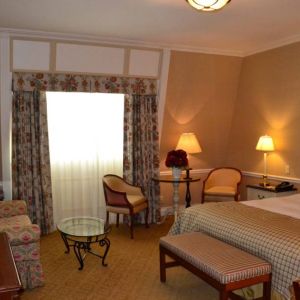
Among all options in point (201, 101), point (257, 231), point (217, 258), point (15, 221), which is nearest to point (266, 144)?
point (201, 101)

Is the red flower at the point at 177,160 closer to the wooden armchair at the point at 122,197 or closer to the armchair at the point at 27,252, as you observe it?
the wooden armchair at the point at 122,197

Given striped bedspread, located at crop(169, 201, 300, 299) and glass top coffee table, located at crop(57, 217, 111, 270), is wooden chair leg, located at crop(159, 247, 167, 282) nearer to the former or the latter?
striped bedspread, located at crop(169, 201, 300, 299)

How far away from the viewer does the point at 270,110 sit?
238 inches

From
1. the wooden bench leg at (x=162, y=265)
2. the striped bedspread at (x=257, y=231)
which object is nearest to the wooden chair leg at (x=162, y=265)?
the wooden bench leg at (x=162, y=265)

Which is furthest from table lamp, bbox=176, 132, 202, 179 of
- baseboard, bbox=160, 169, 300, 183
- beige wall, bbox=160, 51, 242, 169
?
baseboard, bbox=160, 169, 300, 183

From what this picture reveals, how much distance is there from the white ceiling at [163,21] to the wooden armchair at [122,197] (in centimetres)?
209

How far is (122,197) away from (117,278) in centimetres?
159

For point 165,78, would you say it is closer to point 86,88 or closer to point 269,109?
point 86,88

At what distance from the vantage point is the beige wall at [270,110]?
18.4ft

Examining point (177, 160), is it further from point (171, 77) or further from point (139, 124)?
point (171, 77)

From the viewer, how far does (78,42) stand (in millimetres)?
5262

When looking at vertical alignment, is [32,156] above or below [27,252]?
above

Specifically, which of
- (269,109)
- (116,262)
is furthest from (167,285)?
(269,109)

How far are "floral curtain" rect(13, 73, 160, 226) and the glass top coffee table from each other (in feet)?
4.90
